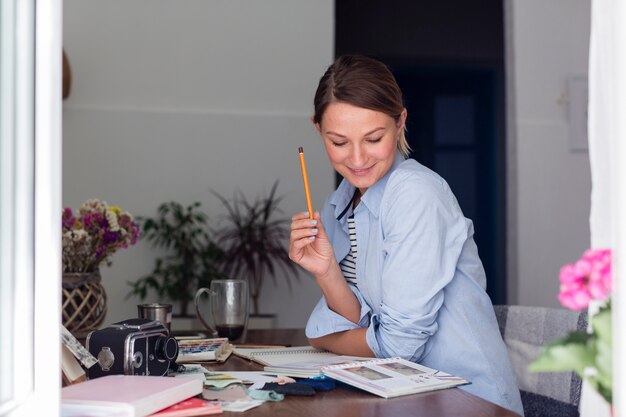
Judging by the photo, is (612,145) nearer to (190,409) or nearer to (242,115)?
(190,409)

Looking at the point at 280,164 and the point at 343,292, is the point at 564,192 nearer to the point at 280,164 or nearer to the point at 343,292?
the point at 280,164

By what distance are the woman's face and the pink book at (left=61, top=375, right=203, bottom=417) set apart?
864 mm

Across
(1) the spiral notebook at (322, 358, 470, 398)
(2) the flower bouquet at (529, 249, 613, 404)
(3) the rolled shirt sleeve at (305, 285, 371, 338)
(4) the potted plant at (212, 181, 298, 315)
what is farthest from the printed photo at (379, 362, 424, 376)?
(4) the potted plant at (212, 181, 298, 315)

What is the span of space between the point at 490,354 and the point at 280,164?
12.5 feet

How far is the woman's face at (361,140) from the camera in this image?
204 cm

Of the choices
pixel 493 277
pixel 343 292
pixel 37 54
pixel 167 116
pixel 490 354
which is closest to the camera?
pixel 37 54

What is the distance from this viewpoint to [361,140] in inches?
80.5

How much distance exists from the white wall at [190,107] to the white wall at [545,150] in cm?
124

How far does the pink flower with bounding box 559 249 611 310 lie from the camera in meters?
0.80

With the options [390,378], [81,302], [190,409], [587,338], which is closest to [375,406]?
[390,378]

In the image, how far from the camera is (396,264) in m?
1.83

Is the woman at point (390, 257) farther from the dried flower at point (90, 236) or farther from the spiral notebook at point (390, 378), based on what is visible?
the dried flower at point (90, 236)

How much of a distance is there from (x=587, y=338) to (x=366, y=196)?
4.12 ft

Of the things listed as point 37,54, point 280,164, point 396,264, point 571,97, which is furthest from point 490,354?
point 571,97
